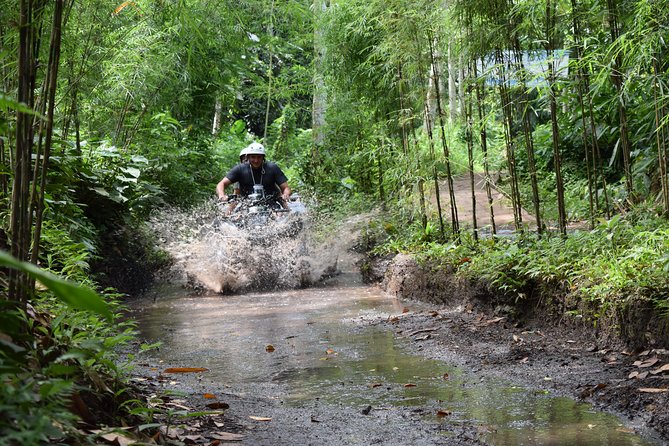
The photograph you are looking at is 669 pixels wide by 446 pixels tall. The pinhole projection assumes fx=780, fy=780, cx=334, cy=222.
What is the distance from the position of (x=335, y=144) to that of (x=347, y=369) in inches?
421

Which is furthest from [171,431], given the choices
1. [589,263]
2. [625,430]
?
[589,263]

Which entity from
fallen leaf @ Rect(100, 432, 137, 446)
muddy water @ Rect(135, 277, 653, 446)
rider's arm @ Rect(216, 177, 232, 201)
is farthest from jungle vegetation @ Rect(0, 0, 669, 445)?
rider's arm @ Rect(216, 177, 232, 201)

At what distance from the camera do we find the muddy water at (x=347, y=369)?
333 centimetres

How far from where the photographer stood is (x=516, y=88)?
640 cm

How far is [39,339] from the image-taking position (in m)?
2.83

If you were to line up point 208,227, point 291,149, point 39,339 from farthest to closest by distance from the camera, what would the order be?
point 291,149 < point 208,227 < point 39,339

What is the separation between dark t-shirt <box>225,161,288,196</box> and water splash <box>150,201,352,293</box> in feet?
2.07

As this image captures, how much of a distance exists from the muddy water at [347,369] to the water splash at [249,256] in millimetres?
1385

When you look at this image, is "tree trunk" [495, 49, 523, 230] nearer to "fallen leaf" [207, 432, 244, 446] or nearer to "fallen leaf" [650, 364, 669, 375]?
"fallen leaf" [650, 364, 669, 375]

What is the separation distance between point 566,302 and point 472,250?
2.31m

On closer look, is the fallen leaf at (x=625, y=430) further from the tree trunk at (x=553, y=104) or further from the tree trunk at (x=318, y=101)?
the tree trunk at (x=318, y=101)

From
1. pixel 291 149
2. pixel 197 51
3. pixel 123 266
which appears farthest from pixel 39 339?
pixel 291 149

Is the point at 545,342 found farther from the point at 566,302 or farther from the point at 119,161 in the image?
the point at 119,161

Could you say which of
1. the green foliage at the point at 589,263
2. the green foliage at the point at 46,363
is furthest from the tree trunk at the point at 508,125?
the green foliage at the point at 46,363
